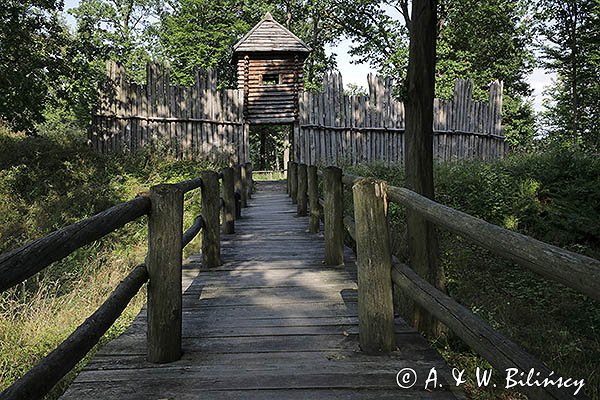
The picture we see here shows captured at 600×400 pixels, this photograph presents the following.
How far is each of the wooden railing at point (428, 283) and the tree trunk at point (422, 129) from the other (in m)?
0.85

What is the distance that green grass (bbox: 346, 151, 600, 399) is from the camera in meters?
4.64

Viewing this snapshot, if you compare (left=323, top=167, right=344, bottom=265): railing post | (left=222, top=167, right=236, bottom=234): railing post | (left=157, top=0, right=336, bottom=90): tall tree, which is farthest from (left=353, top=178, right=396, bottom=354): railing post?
(left=157, top=0, right=336, bottom=90): tall tree

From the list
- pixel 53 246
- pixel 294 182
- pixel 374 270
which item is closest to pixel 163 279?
pixel 53 246

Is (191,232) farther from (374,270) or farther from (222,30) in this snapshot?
(222,30)

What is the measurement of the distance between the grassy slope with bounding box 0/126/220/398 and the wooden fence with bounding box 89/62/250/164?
3.22 feet

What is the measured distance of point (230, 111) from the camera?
16.0 meters

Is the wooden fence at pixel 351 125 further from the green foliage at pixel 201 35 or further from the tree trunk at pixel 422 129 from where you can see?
the green foliage at pixel 201 35

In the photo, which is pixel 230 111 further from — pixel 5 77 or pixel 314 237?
pixel 314 237

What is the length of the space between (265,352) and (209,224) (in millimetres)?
2515

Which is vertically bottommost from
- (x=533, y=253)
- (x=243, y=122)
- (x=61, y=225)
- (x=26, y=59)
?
(x=61, y=225)

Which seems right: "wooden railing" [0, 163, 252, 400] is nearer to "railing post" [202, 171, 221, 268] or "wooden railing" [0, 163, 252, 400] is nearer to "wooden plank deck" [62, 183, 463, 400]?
"wooden plank deck" [62, 183, 463, 400]

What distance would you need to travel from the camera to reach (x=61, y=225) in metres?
9.26

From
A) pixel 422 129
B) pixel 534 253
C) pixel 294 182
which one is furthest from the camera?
pixel 294 182

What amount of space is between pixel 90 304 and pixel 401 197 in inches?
160
